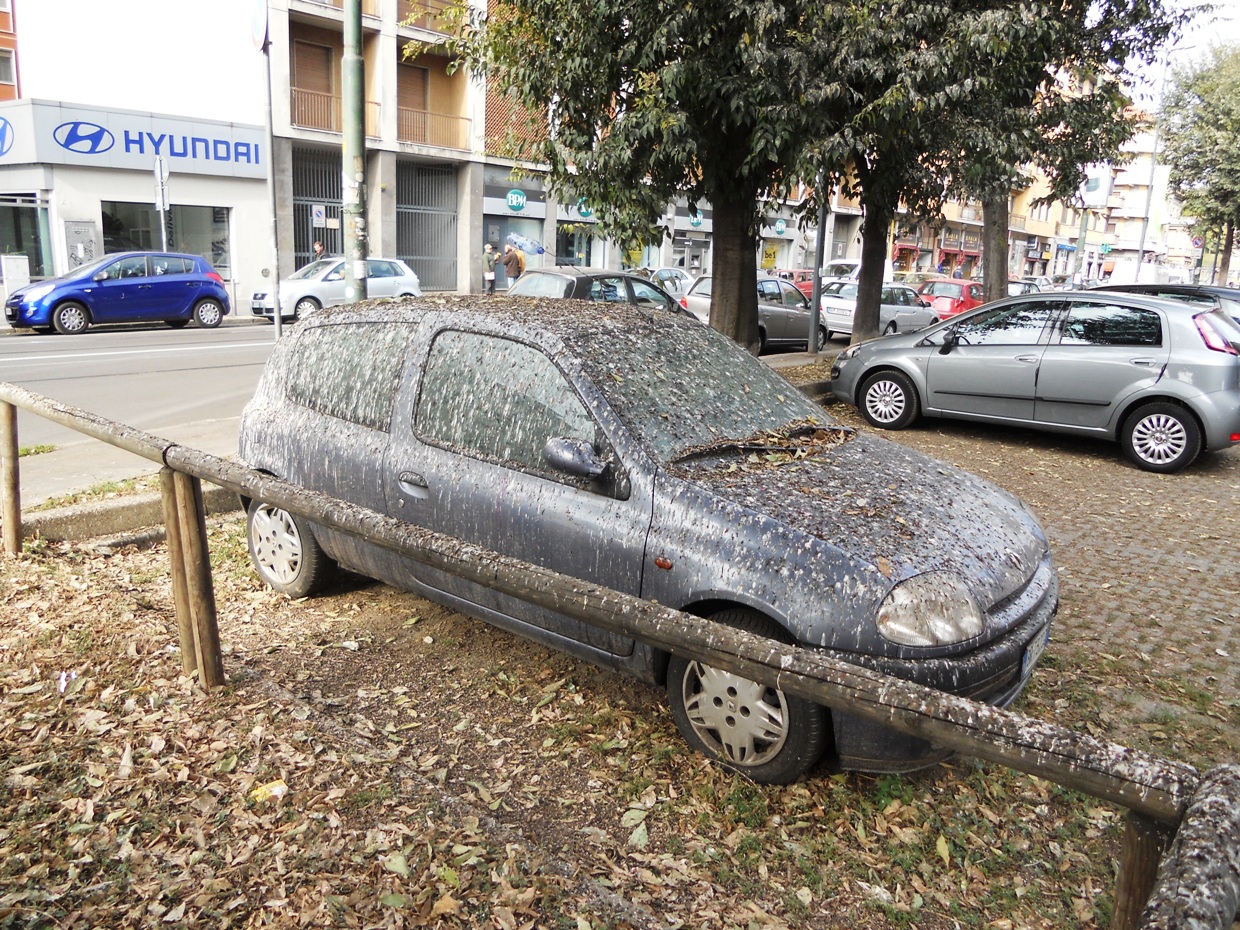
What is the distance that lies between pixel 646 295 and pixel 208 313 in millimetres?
12177

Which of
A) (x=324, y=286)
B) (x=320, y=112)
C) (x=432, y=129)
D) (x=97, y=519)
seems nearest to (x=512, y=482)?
(x=97, y=519)

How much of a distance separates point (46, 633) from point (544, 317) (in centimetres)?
257

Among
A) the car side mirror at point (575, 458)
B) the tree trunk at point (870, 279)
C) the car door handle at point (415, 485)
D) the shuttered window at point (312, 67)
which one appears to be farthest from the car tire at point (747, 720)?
the shuttered window at point (312, 67)

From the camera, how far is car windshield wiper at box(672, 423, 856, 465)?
3846mm

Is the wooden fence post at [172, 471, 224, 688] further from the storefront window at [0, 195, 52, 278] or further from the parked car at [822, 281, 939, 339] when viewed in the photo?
the storefront window at [0, 195, 52, 278]

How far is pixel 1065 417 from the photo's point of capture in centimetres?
943

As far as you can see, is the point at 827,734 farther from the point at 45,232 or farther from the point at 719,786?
the point at 45,232

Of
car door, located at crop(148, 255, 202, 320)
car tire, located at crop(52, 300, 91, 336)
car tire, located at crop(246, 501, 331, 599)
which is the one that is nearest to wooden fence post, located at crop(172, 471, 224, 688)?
car tire, located at crop(246, 501, 331, 599)

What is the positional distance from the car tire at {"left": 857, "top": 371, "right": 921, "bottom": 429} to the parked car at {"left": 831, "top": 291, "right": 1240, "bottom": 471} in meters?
0.06

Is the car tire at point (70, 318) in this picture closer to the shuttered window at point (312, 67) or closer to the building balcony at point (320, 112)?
the building balcony at point (320, 112)

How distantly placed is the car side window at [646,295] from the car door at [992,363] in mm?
4765

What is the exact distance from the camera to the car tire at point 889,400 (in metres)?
10.5

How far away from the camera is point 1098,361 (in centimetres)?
912

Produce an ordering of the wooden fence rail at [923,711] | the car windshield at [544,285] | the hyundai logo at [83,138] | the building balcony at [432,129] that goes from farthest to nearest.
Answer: the building balcony at [432,129], the hyundai logo at [83,138], the car windshield at [544,285], the wooden fence rail at [923,711]
